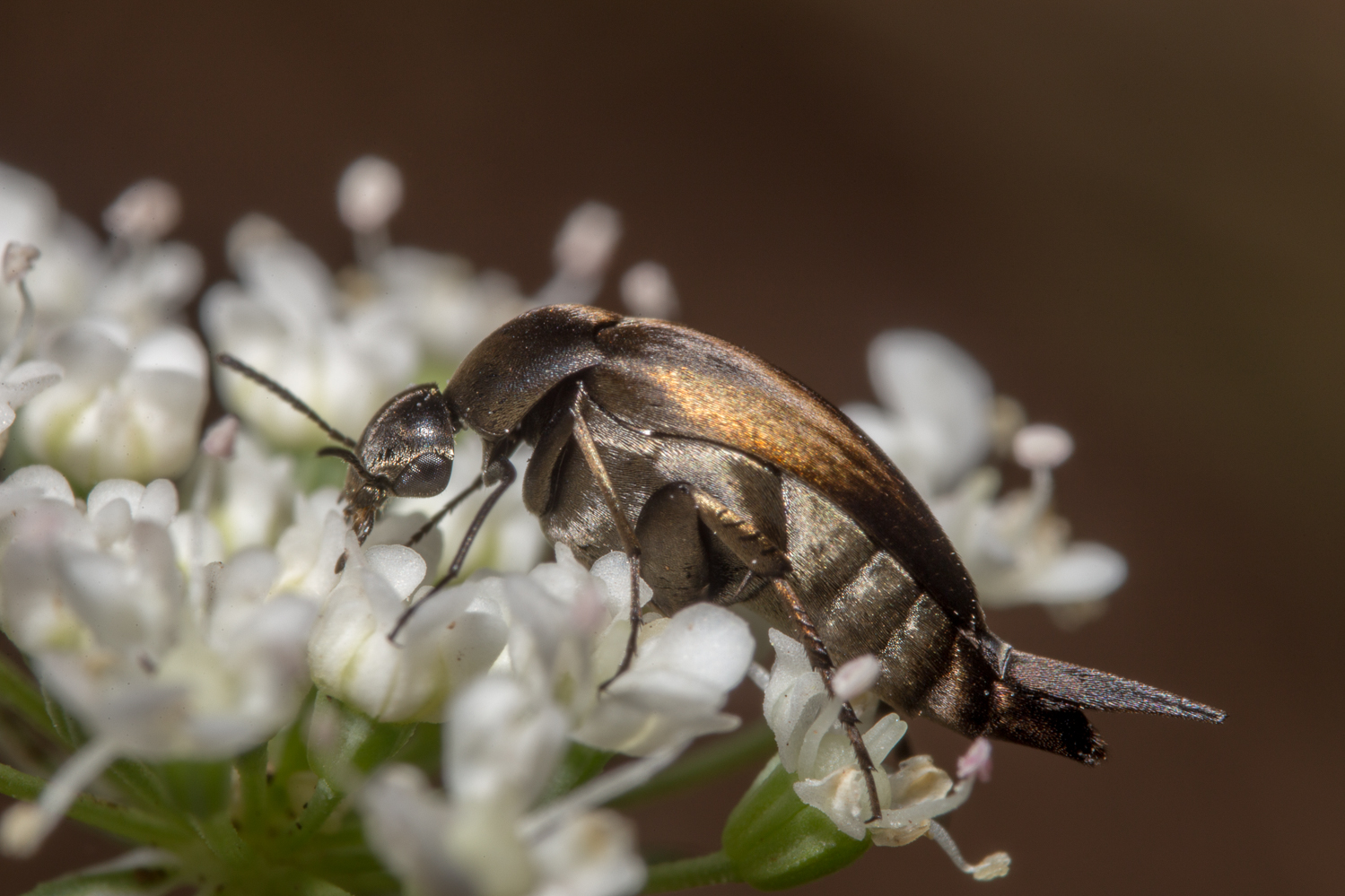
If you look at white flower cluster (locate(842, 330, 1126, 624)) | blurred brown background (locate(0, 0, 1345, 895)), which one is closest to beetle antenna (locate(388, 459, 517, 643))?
white flower cluster (locate(842, 330, 1126, 624))

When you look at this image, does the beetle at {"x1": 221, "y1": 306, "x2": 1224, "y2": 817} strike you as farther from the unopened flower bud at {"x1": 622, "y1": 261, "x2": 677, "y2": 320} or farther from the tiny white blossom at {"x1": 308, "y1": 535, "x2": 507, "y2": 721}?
the unopened flower bud at {"x1": 622, "y1": 261, "x2": 677, "y2": 320}

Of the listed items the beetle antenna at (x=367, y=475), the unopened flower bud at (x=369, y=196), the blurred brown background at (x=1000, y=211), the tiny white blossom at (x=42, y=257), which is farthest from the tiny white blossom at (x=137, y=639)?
the blurred brown background at (x=1000, y=211)

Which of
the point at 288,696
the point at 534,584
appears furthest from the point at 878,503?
the point at 288,696

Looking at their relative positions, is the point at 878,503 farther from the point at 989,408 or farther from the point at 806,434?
the point at 989,408

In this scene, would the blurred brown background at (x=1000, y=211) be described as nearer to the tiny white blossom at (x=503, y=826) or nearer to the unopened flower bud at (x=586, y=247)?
the unopened flower bud at (x=586, y=247)

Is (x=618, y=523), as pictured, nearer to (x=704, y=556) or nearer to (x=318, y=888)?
(x=704, y=556)

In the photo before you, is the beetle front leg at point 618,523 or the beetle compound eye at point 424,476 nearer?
the beetle front leg at point 618,523
